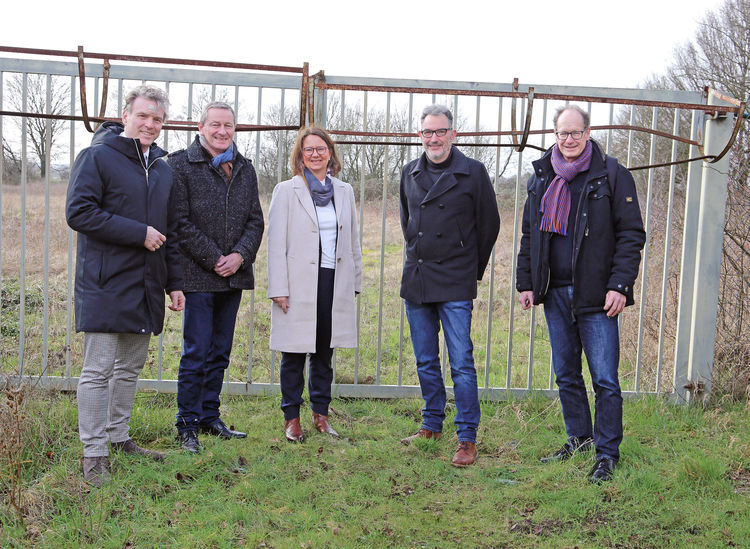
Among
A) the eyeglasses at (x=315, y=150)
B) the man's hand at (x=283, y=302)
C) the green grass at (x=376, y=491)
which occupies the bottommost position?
the green grass at (x=376, y=491)

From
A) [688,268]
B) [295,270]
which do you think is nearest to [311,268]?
[295,270]

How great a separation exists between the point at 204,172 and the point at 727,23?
19.9 metres

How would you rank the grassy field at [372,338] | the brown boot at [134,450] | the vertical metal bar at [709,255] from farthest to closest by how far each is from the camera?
the grassy field at [372,338] < the vertical metal bar at [709,255] < the brown boot at [134,450]

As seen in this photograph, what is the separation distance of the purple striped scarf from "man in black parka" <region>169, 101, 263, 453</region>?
180cm

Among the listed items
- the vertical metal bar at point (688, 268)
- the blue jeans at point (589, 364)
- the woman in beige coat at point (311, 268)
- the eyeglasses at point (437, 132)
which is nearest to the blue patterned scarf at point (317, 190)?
the woman in beige coat at point (311, 268)

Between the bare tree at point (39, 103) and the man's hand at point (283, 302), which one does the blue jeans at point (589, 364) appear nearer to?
the man's hand at point (283, 302)

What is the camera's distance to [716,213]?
512 cm

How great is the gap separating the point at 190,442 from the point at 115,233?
1.38 meters

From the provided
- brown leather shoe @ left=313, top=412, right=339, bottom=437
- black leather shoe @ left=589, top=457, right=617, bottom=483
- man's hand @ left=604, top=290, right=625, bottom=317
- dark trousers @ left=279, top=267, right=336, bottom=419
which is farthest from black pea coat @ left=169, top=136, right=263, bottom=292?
black leather shoe @ left=589, top=457, right=617, bottom=483

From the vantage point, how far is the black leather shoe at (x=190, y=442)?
4078 mm

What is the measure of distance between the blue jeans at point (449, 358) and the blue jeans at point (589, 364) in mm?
512

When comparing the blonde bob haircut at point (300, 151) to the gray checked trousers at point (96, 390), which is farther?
the blonde bob haircut at point (300, 151)

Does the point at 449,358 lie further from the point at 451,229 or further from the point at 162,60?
the point at 162,60

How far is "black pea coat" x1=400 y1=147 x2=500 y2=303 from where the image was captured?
415 cm
